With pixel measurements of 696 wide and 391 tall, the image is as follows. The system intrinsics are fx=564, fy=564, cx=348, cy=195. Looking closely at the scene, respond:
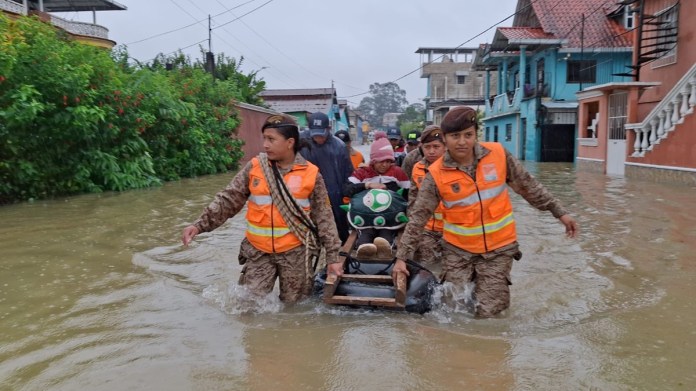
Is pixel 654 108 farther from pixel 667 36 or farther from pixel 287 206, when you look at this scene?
pixel 287 206

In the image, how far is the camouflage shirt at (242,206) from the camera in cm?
400

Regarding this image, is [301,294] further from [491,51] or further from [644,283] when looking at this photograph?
[491,51]

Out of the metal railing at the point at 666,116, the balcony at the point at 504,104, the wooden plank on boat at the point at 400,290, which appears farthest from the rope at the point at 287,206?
the balcony at the point at 504,104

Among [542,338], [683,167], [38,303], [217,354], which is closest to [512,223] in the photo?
[542,338]

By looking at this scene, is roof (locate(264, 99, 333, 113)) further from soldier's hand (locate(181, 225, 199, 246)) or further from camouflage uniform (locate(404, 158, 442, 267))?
soldier's hand (locate(181, 225, 199, 246))

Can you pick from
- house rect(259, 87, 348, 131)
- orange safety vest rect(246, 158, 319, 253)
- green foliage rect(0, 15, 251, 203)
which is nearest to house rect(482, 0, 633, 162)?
house rect(259, 87, 348, 131)

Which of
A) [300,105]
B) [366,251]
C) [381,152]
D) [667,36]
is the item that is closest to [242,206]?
[366,251]

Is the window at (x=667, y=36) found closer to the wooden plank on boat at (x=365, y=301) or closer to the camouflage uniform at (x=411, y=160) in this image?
the camouflage uniform at (x=411, y=160)

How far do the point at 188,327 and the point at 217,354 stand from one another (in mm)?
593

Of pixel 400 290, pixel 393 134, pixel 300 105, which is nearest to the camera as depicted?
pixel 400 290

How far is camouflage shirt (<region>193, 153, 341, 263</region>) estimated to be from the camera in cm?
400

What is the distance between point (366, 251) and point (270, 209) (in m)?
0.91

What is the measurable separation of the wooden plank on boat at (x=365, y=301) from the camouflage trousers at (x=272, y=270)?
0.35 meters

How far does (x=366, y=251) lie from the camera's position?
175 inches
